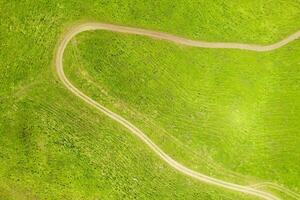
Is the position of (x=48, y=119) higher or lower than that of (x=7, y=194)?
higher

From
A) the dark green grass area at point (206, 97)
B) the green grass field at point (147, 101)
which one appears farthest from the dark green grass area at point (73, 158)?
the dark green grass area at point (206, 97)

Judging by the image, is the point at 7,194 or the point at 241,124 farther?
the point at 241,124

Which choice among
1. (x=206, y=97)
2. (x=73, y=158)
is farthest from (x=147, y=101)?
(x=73, y=158)

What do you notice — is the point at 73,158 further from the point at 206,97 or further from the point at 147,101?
the point at 206,97

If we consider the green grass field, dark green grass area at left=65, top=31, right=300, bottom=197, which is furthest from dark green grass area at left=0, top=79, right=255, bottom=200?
dark green grass area at left=65, top=31, right=300, bottom=197

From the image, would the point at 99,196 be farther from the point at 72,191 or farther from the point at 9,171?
the point at 9,171

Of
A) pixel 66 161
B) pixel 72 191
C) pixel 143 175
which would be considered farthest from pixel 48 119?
pixel 143 175

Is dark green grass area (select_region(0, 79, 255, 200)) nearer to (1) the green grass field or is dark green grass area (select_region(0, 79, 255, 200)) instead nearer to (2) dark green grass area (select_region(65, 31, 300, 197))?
(1) the green grass field

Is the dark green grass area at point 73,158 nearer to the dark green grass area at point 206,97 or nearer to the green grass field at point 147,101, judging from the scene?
the green grass field at point 147,101
